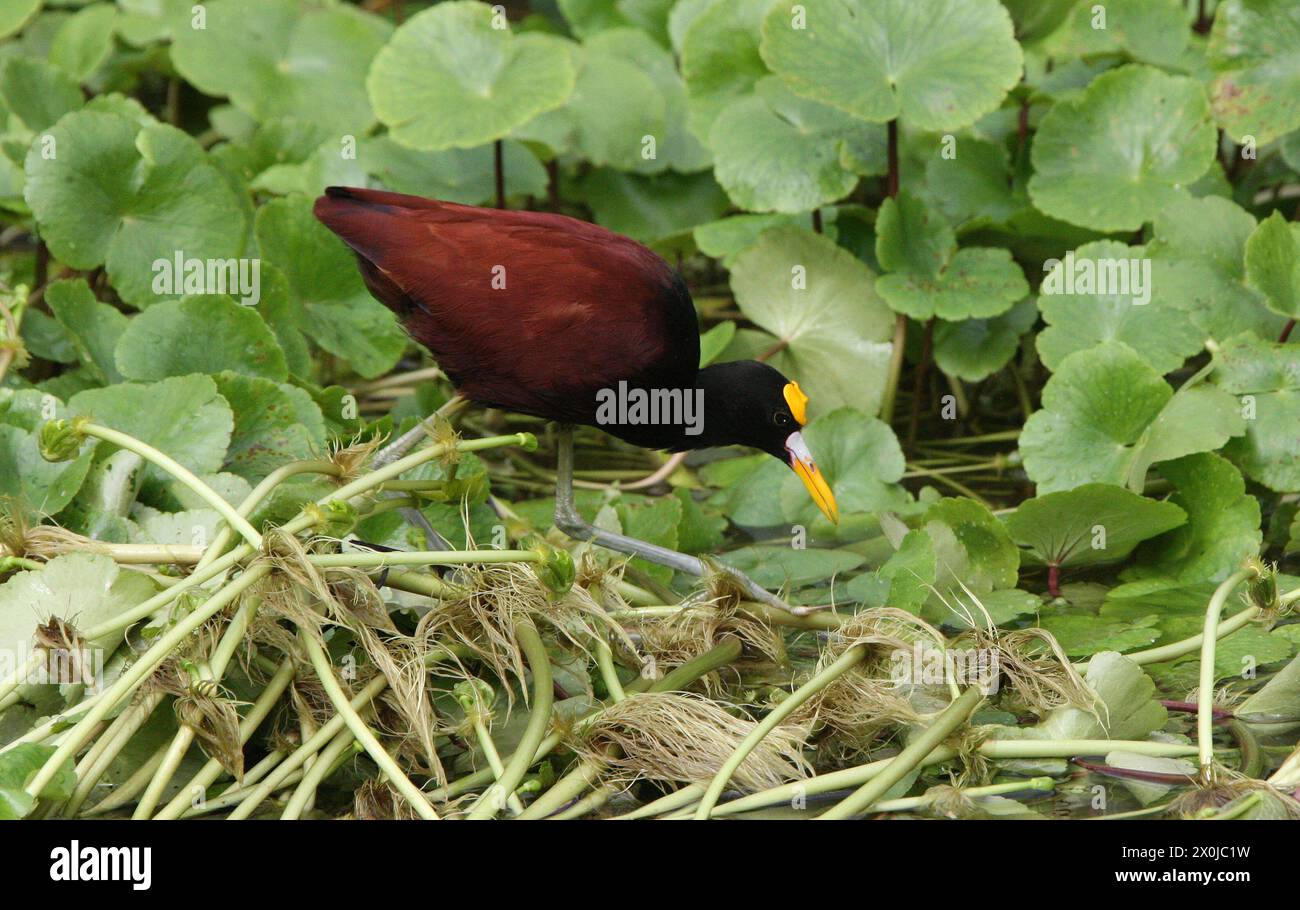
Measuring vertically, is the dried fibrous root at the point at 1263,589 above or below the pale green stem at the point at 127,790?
above

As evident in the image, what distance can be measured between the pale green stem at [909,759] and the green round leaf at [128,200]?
95.3 inches

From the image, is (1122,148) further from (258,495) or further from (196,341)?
(258,495)

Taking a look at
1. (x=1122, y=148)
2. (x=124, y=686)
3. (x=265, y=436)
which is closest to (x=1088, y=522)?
(x=1122, y=148)

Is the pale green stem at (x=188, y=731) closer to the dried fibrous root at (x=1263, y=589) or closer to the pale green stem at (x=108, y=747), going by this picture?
the pale green stem at (x=108, y=747)

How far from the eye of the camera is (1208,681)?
267 cm

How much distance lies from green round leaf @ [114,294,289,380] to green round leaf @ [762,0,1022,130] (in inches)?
64.2

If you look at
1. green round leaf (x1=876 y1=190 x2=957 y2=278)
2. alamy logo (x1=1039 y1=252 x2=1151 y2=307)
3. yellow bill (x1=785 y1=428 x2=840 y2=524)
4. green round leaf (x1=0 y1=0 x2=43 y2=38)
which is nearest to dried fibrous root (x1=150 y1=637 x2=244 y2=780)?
yellow bill (x1=785 y1=428 x2=840 y2=524)

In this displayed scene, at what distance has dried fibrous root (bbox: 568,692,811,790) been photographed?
8.98ft

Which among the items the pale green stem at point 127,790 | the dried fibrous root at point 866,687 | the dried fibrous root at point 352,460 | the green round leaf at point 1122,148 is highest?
the green round leaf at point 1122,148

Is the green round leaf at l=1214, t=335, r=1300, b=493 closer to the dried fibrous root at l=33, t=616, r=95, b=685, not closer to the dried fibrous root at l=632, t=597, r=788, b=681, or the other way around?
the dried fibrous root at l=632, t=597, r=788, b=681

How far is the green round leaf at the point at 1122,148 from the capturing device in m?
4.39

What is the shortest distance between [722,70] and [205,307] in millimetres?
2023

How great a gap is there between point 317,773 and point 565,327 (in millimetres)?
1178

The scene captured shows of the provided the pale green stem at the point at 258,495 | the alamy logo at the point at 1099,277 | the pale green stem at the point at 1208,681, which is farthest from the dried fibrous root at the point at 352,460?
the alamy logo at the point at 1099,277
